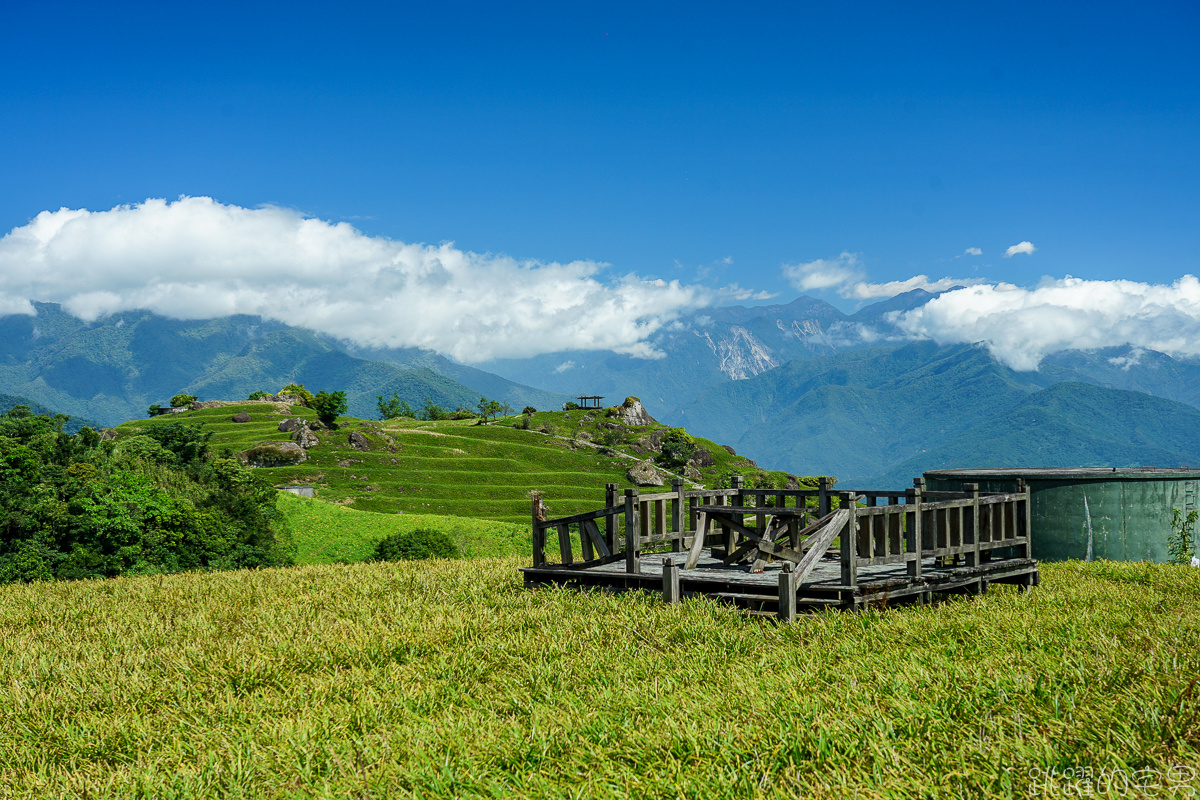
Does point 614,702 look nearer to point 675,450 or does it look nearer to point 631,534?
point 631,534

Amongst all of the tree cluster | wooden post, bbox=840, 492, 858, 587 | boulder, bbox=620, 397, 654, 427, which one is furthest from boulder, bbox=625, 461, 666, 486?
wooden post, bbox=840, 492, 858, 587

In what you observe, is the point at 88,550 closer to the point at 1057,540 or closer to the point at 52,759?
the point at 52,759

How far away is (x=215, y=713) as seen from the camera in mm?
7766

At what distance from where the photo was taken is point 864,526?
1326 cm

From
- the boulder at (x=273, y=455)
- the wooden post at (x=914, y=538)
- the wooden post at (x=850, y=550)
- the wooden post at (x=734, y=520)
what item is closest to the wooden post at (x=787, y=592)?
the wooden post at (x=850, y=550)

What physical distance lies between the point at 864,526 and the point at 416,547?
24772mm

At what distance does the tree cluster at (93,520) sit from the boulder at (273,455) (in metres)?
66.3

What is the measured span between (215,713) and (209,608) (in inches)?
277

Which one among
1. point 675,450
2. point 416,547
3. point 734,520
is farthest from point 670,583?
point 675,450

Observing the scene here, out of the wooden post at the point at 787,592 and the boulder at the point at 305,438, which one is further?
the boulder at the point at 305,438

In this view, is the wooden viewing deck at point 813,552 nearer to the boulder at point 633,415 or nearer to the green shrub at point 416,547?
the green shrub at point 416,547

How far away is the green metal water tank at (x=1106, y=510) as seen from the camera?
2047cm

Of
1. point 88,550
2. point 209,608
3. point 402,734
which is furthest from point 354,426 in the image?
point 402,734

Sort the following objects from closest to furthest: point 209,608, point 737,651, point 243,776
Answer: point 243,776, point 737,651, point 209,608
